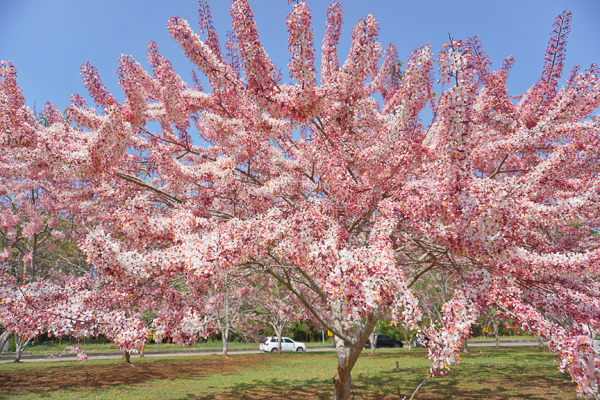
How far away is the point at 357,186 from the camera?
5.46 m

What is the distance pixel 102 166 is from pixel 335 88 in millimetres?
3711

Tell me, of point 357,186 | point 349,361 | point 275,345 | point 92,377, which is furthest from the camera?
point 275,345

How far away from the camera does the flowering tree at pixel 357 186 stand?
3.72 metres

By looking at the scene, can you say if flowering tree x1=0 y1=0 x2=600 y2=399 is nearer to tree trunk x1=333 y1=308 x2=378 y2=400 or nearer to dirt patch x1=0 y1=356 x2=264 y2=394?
tree trunk x1=333 y1=308 x2=378 y2=400

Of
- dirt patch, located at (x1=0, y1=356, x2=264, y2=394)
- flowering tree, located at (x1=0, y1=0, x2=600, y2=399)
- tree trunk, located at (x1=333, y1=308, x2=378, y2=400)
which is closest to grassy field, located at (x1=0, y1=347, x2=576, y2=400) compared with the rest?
dirt patch, located at (x1=0, y1=356, x2=264, y2=394)

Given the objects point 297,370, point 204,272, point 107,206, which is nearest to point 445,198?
point 204,272

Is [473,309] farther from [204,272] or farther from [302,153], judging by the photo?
[302,153]

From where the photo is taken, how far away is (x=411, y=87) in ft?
14.9

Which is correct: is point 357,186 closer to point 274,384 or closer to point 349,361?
point 349,361

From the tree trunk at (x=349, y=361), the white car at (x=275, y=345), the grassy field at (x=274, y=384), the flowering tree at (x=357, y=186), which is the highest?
the flowering tree at (x=357, y=186)

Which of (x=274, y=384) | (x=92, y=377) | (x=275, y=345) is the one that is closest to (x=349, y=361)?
(x=274, y=384)

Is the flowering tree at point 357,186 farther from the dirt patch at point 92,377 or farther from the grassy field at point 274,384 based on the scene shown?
the dirt patch at point 92,377

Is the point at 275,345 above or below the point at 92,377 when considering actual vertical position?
below

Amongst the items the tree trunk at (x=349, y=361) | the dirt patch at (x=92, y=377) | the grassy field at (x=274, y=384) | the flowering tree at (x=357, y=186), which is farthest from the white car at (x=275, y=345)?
the tree trunk at (x=349, y=361)
